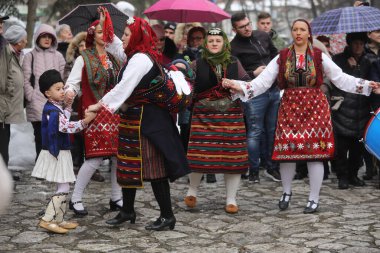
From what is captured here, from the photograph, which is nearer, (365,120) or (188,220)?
(188,220)

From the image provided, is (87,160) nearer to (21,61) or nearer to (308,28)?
(308,28)

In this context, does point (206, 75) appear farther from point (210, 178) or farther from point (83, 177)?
point (210, 178)

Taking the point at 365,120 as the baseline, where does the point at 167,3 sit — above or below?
above

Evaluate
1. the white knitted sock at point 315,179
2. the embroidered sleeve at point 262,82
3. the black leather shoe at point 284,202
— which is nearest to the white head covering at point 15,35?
the embroidered sleeve at point 262,82

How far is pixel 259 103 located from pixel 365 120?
4.06ft

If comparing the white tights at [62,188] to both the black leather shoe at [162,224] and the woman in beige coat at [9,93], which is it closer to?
the black leather shoe at [162,224]

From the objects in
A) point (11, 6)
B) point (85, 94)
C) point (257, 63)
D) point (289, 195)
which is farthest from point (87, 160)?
point (11, 6)

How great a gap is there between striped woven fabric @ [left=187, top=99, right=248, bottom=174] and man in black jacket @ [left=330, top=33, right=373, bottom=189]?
161 centimetres

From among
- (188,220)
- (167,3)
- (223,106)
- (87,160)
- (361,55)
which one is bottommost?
(188,220)

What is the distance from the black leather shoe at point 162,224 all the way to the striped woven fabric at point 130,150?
15.3 inches

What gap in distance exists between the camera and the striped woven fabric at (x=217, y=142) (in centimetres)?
707

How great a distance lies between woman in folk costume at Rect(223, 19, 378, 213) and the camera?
271 inches

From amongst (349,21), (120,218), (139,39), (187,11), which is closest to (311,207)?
(120,218)

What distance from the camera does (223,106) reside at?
708 cm
